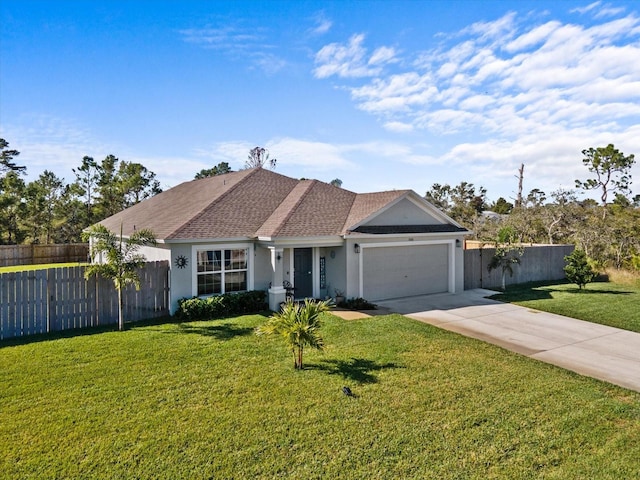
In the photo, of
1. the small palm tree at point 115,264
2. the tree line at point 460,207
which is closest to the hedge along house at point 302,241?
the small palm tree at point 115,264

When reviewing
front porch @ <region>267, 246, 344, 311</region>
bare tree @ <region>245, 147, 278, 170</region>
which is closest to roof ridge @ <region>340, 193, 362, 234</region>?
front porch @ <region>267, 246, 344, 311</region>

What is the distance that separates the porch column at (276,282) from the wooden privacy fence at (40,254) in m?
24.3

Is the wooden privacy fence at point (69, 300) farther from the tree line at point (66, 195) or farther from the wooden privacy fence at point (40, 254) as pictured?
the tree line at point (66, 195)

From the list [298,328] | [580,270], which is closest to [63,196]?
[298,328]

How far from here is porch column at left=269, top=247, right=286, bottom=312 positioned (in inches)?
548

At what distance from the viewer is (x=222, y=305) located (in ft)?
42.6

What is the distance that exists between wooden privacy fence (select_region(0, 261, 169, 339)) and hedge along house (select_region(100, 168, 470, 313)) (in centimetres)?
68

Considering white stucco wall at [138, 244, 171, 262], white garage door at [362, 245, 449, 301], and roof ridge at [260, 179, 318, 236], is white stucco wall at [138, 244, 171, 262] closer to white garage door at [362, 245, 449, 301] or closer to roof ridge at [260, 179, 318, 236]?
roof ridge at [260, 179, 318, 236]

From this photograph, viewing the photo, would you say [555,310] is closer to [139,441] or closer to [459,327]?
[459,327]

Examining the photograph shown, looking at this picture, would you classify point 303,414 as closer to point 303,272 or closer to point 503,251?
point 303,272

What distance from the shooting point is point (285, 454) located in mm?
5336

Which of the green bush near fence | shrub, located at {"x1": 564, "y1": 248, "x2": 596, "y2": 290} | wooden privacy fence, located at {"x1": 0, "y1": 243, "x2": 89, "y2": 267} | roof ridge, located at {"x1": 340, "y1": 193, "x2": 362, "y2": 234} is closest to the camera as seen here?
the green bush near fence

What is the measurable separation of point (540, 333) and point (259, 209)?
36.4 ft

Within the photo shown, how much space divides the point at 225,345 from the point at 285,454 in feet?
16.0
